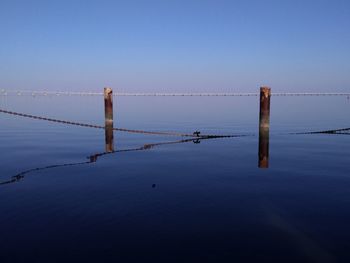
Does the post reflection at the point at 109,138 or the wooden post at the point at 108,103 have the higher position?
the wooden post at the point at 108,103

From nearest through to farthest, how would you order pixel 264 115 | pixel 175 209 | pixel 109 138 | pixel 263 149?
pixel 175 209, pixel 263 149, pixel 264 115, pixel 109 138

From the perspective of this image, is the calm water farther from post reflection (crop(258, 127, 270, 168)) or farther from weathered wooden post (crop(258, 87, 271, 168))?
weathered wooden post (crop(258, 87, 271, 168))

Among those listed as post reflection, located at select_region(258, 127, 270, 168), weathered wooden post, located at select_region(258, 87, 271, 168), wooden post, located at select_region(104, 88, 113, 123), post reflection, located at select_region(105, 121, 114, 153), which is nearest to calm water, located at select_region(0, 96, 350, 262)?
post reflection, located at select_region(258, 127, 270, 168)

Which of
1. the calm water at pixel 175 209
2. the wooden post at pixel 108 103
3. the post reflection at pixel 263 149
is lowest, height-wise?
the calm water at pixel 175 209

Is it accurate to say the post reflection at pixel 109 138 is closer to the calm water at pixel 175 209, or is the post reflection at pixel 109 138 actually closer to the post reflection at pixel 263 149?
the calm water at pixel 175 209

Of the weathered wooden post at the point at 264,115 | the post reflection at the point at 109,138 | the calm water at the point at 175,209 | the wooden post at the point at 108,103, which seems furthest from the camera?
the wooden post at the point at 108,103

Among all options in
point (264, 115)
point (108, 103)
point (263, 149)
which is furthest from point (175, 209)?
point (108, 103)

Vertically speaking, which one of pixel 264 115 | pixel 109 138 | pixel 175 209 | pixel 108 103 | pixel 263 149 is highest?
pixel 108 103

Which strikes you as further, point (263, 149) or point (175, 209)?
point (263, 149)

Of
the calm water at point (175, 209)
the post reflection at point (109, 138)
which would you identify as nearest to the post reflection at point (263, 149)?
the calm water at point (175, 209)

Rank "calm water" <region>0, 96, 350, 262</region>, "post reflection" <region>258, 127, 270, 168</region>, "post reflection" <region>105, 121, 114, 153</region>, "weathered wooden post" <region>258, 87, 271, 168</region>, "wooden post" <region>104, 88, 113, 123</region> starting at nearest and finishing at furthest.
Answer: "calm water" <region>0, 96, 350, 262</region> < "post reflection" <region>258, 127, 270, 168</region> < "weathered wooden post" <region>258, 87, 271, 168</region> < "post reflection" <region>105, 121, 114, 153</region> < "wooden post" <region>104, 88, 113, 123</region>


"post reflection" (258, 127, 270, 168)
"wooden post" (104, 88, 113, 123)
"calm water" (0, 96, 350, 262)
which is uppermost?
"wooden post" (104, 88, 113, 123)

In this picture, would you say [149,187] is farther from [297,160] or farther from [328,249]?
[297,160]

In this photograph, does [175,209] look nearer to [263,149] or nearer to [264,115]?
[263,149]
